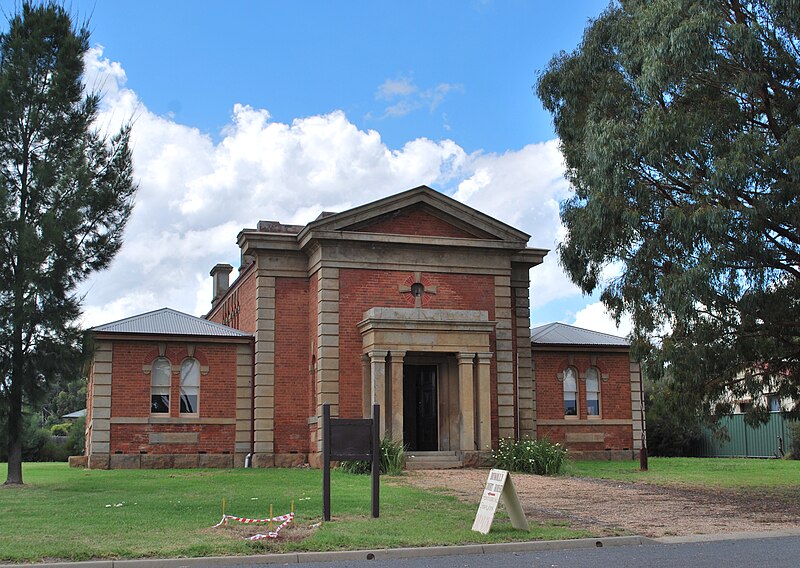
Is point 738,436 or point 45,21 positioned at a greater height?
point 45,21

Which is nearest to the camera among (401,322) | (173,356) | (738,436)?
(401,322)

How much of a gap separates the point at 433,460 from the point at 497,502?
14.5m

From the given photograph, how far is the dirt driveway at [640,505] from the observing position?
13.8 meters

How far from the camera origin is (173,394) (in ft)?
94.6

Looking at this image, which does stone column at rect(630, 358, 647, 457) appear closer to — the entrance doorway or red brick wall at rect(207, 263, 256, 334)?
the entrance doorway

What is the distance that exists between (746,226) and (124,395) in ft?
62.8

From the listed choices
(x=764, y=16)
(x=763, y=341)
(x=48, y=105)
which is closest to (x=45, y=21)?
(x=48, y=105)

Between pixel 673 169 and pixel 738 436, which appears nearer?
pixel 673 169

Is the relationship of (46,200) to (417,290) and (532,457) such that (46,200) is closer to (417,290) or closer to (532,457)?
(417,290)

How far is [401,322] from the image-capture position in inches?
1055

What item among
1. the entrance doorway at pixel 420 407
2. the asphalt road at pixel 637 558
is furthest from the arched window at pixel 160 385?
the asphalt road at pixel 637 558

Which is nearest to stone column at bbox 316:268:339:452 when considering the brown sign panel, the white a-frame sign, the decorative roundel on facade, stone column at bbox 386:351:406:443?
stone column at bbox 386:351:406:443

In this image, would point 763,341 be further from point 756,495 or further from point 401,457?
point 401,457

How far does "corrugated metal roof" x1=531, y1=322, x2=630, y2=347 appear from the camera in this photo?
33031 mm
